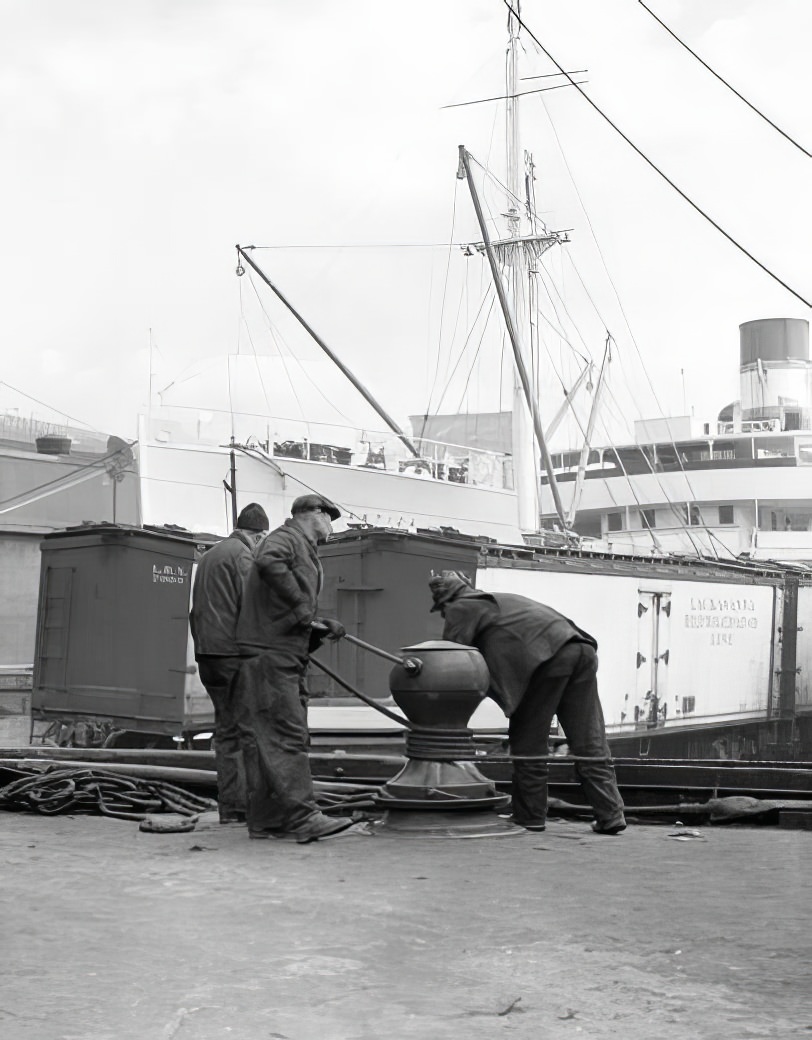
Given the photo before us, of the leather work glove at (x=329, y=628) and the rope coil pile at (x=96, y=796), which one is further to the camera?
the rope coil pile at (x=96, y=796)

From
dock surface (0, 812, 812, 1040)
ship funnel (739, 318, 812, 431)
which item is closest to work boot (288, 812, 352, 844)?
dock surface (0, 812, 812, 1040)

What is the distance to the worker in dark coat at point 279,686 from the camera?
22.3 ft

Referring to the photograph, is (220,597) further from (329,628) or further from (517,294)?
(517,294)

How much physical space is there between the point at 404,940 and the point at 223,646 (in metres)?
3.51

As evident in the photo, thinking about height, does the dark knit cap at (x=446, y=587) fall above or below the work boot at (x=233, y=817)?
above

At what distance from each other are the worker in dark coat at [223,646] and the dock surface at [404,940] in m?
0.87

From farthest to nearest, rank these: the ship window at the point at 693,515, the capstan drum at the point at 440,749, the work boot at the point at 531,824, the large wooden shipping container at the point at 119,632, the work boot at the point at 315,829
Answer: the ship window at the point at 693,515 → the large wooden shipping container at the point at 119,632 → the work boot at the point at 531,824 → the capstan drum at the point at 440,749 → the work boot at the point at 315,829

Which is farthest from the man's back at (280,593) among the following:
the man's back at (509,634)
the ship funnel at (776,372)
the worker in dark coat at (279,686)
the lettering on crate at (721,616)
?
the ship funnel at (776,372)

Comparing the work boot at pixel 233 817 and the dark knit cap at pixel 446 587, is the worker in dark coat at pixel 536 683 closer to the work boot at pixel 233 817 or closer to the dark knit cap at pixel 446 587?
the dark knit cap at pixel 446 587

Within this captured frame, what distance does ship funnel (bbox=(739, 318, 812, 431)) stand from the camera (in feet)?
174

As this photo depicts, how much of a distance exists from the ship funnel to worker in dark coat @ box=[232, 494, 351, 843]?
47317 mm

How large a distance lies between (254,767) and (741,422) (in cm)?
4442

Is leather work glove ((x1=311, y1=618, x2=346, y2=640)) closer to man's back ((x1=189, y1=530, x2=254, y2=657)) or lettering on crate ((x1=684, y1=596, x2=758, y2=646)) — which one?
man's back ((x1=189, y1=530, x2=254, y2=657))

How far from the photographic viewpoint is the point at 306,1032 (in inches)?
131
